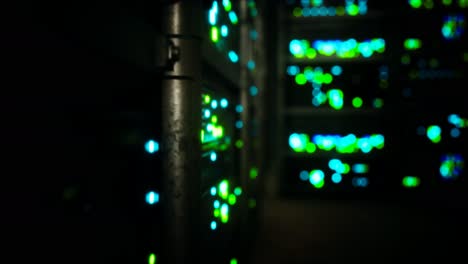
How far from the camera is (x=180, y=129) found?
3.20ft

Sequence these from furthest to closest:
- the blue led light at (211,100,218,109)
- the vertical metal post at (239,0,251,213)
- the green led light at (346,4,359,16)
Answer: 1. the green led light at (346,4,359,16)
2. the vertical metal post at (239,0,251,213)
3. the blue led light at (211,100,218,109)

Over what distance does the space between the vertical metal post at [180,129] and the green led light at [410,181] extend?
140 inches

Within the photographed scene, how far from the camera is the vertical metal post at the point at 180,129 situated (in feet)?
3.14

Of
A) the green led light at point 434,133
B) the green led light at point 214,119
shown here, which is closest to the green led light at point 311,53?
the green led light at point 434,133

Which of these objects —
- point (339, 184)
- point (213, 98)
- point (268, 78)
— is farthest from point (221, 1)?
point (268, 78)

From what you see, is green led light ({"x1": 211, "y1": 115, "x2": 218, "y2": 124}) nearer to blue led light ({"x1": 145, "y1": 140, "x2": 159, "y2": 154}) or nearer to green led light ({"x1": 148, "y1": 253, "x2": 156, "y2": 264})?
blue led light ({"x1": 145, "y1": 140, "x2": 159, "y2": 154})

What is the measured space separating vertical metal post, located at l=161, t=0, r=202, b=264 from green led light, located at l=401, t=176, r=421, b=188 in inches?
140

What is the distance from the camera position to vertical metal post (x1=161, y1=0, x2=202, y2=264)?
37.7 inches

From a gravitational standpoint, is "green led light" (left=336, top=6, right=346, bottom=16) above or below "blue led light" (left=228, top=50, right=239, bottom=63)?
above

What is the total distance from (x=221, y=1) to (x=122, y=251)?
122cm

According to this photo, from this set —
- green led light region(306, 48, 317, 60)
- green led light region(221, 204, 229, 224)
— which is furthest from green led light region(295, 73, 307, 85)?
green led light region(221, 204, 229, 224)

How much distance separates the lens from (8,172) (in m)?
0.51

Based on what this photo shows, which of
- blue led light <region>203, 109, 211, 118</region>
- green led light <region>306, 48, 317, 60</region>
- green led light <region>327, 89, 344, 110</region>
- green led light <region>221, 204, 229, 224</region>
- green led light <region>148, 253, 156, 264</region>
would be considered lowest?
green led light <region>221, 204, 229, 224</region>

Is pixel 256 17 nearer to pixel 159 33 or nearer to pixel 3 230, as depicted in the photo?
pixel 159 33
